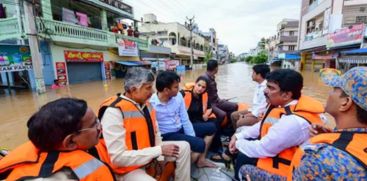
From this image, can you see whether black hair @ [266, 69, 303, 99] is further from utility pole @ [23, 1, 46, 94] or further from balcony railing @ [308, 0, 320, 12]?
balcony railing @ [308, 0, 320, 12]

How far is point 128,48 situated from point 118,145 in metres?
16.6

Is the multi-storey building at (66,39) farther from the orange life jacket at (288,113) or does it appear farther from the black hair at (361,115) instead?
the black hair at (361,115)

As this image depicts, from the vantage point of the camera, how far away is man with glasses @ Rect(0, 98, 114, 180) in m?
0.84

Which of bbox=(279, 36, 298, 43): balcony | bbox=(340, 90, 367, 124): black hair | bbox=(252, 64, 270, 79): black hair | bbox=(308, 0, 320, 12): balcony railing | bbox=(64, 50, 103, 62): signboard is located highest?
bbox=(308, 0, 320, 12): balcony railing

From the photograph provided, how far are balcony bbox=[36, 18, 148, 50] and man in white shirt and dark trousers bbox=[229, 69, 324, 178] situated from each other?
38.4 ft

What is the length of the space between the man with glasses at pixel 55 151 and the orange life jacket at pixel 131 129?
0.51 metres

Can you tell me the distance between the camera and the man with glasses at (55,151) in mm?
837

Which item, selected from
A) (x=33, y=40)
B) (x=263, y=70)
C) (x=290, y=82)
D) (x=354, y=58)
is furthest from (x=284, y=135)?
(x=354, y=58)

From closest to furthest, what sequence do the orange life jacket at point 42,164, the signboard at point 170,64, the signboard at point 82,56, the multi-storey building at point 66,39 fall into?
1. the orange life jacket at point 42,164
2. the multi-storey building at point 66,39
3. the signboard at point 82,56
4. the signboard at point 170,64

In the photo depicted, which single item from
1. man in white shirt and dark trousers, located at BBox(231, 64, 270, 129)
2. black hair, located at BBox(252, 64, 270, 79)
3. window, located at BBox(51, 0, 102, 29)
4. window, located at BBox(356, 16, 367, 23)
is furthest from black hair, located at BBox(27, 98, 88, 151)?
window, located at BBox(356, 16, 367, 23)

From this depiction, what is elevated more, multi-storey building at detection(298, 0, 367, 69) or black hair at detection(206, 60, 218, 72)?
multi-storey building at detection(298, 0, 367, 69)

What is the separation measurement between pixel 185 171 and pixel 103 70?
1517 cm

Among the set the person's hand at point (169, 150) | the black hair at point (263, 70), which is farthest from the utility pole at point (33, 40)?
the person's hand at point (169, 150)

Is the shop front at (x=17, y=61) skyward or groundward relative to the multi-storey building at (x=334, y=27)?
groundward
